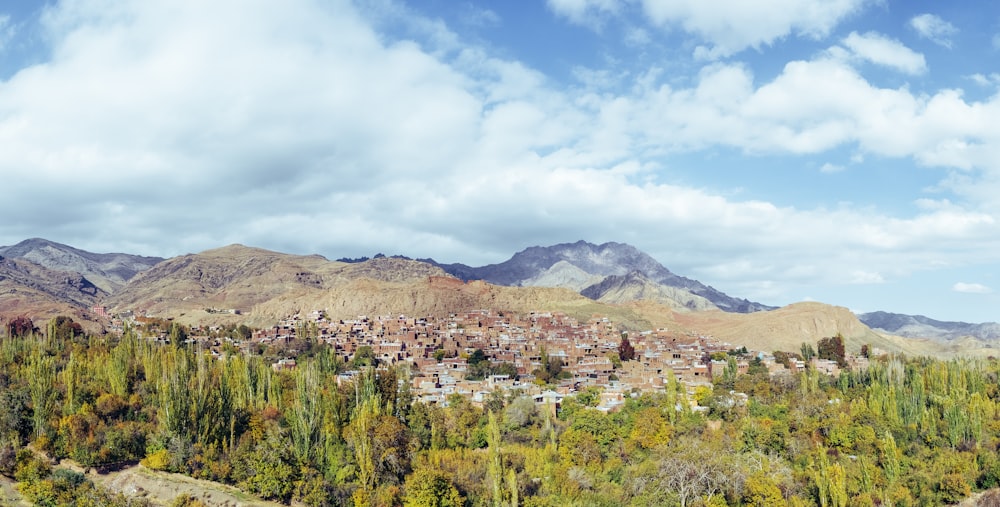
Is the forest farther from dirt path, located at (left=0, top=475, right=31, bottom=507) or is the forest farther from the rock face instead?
the rock face

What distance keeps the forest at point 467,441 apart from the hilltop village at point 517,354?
7248 mm

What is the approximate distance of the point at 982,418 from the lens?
5388 cm

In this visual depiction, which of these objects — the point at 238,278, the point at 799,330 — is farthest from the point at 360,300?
the point at 799,330

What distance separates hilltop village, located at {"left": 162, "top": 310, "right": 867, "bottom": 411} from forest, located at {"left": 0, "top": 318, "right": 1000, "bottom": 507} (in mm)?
7248

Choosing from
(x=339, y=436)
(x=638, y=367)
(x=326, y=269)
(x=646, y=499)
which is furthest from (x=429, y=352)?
(x=326, y=269)

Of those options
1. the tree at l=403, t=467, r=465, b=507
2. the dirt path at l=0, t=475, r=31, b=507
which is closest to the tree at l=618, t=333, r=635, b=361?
the tree at l=403, t=467, r=465, b=507

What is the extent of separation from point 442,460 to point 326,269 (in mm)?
147362

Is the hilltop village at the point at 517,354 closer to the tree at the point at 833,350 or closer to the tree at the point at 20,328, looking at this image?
the tree at the point at 833,350

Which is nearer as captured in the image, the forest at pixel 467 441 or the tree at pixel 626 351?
the forest at pixel 467 441

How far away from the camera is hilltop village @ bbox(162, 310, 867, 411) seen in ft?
226

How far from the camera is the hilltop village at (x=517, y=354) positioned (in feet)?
226

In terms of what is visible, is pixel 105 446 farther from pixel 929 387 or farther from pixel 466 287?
pixel 466 287

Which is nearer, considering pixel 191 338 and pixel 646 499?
pixel 646 499

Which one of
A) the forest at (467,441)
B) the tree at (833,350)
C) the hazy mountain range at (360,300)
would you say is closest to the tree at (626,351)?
the tree at (833,350)
